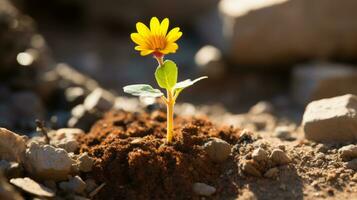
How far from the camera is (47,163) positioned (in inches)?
99.7

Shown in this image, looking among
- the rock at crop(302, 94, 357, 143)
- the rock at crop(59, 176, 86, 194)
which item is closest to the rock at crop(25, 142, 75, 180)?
the rock at crop(59, 176, 86, 194)

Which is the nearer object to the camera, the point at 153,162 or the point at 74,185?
the point at 74,185

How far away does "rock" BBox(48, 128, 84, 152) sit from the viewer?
116 inches

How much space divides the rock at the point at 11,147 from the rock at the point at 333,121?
1.41m

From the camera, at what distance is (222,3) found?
5.84 metres

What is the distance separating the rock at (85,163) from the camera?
8.85 feet

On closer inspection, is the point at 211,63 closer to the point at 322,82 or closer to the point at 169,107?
the point at 322,82

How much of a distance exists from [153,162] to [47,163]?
46 centimetres

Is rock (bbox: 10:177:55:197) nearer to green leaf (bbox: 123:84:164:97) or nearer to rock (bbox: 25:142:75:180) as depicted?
rock (bbox: 25:142:75:180)

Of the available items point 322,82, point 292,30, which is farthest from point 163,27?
point 292,30

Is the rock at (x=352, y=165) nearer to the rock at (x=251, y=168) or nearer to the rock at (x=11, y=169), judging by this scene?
the rock at (x=251, y=168)

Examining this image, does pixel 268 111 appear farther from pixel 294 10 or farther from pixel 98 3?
pixel 98 3

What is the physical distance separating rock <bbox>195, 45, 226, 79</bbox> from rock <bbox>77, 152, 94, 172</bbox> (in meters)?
2.91

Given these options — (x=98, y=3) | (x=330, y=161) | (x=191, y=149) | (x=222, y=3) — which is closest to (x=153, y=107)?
(x=191, y=149)
